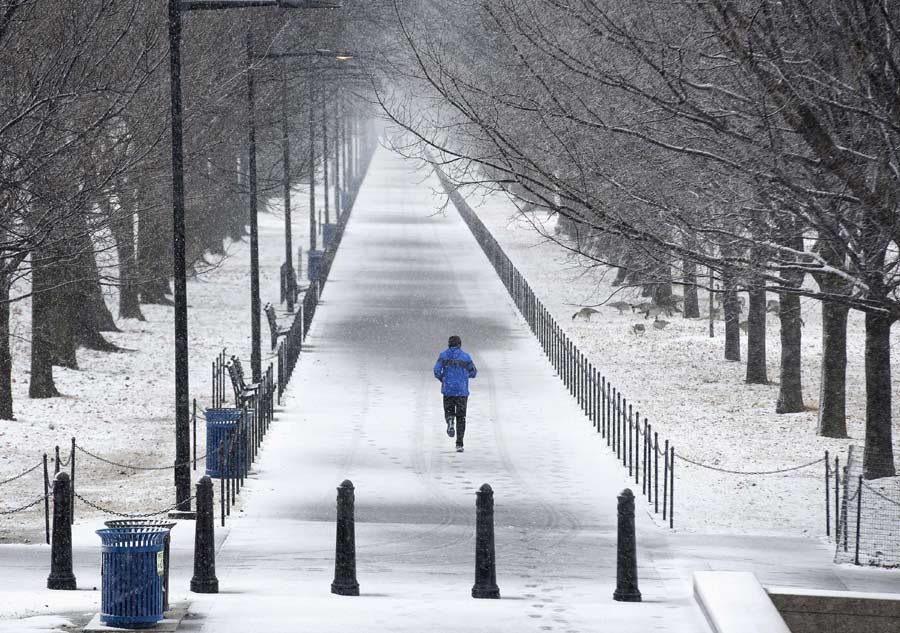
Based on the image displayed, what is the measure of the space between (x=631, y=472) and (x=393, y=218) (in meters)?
55.5

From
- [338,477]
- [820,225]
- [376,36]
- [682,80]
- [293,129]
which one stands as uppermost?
[376,36]

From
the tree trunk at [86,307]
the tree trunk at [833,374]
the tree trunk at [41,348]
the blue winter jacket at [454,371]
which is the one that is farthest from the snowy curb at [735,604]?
the tree trunk at [41,348]

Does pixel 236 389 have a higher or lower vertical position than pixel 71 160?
lower

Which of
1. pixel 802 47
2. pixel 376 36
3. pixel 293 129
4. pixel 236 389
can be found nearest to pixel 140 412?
pixel 236 389

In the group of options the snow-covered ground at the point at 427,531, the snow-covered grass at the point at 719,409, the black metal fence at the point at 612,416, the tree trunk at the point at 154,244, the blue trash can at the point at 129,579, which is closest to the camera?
the blue trash can at the point at 129,579

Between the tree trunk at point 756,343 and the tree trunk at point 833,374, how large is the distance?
5.81m

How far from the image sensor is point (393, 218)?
74.6m

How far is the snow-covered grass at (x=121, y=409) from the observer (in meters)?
18.5

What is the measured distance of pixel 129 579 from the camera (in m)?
10.8

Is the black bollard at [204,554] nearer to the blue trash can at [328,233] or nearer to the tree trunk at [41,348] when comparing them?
the tree trunk at [41,348]

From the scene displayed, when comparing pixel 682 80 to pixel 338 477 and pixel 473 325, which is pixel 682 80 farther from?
pixel 473 325

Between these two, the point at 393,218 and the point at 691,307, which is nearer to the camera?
the point at 691,307

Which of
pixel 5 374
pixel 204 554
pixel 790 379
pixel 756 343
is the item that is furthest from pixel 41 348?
pixel 204 554

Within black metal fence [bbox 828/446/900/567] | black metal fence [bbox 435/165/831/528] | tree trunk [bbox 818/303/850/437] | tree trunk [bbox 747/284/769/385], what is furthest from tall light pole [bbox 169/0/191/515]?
tree trunk [bbox 747/284/769/385]
